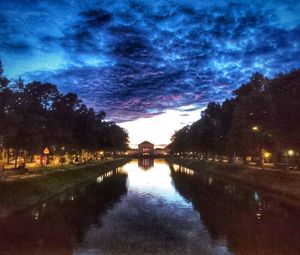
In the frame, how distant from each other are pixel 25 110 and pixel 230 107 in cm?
6803

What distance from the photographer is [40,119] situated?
70.2m

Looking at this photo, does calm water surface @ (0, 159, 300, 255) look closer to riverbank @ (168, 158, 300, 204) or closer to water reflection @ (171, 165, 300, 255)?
water reflection @ (171, 165, 300, 255)

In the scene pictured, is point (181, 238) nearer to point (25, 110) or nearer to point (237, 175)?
point (25, 110)

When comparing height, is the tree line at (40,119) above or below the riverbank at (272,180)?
above

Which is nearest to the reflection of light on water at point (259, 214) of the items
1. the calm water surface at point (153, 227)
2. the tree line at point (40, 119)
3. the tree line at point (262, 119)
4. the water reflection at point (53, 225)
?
the calm water surface at point (153, 227)

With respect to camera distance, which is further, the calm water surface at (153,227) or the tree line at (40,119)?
the tree line at (40,119)

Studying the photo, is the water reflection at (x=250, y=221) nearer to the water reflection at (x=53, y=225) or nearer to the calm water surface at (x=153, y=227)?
the calm water surface at (x=153, y=227)

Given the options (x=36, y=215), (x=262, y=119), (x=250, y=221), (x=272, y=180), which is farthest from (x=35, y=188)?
(x=262, y=119)

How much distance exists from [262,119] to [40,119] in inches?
1558

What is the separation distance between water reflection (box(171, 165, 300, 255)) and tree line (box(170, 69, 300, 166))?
1056 cm

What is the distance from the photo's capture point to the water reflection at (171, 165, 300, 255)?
98.4 ft

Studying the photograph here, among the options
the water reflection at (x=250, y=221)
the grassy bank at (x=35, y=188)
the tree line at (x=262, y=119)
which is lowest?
the water reflection at (x=250, y=221)

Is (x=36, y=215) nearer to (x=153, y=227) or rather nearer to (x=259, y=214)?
(x=153, y=227)

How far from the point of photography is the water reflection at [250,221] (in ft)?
98.4
